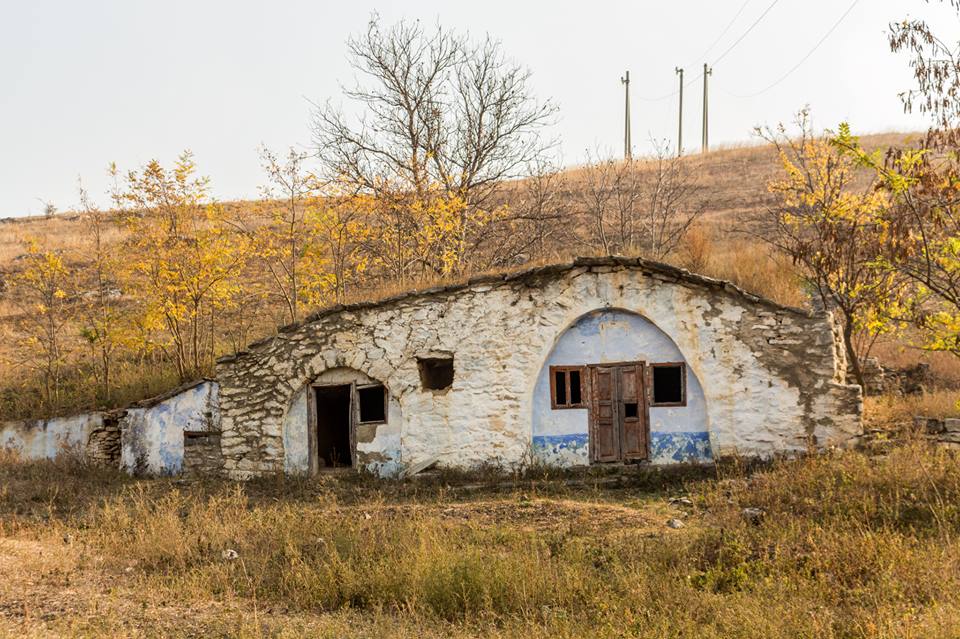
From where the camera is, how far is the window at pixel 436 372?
13.0 metres

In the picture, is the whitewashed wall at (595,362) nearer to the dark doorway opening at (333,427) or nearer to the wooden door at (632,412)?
the wooden door at (632,412)

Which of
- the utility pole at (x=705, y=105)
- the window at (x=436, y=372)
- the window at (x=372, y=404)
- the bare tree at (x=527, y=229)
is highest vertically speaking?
the utility pole at (x=705, y=105)

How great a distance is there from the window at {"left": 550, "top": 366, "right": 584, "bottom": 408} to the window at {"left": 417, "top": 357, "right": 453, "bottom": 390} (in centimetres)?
158

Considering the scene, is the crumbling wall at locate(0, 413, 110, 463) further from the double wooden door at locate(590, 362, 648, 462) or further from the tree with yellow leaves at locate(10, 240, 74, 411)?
the double wooden door at locate(590, 362, 648, 462)

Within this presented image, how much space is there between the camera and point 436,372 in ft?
44.2

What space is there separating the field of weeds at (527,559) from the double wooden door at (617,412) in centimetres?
73

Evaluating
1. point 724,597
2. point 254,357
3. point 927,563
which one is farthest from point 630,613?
point 254,357

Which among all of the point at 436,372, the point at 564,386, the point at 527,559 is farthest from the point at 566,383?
the point at 527,559

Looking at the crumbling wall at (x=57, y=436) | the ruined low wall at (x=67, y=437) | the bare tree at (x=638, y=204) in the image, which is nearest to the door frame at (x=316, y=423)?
the ruined low wall at (x=67, y=437)

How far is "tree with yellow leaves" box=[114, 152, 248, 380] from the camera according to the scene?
15898mm

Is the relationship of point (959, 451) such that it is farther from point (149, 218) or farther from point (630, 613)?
point (149, 218)

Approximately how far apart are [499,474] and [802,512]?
4.54 meters

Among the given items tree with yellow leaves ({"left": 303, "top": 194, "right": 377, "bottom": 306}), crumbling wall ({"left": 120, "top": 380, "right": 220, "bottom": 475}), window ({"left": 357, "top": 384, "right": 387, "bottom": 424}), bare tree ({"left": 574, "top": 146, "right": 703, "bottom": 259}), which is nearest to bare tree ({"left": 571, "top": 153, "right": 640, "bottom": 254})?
bare tree ({"left": 574, "top": 146, "right": 703, "bottom": 259})

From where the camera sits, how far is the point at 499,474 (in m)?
12.4
